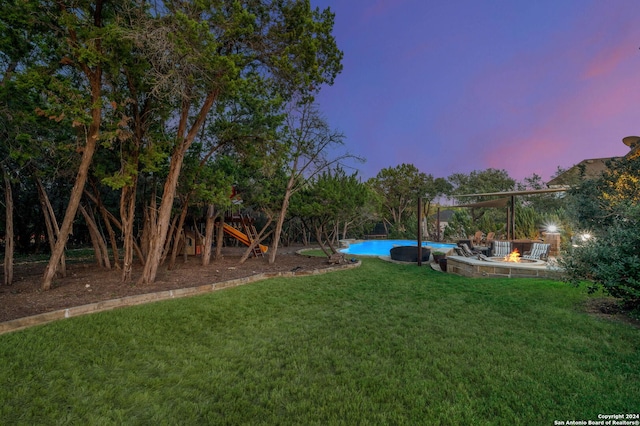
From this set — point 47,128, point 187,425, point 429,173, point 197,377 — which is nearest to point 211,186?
point 47,128

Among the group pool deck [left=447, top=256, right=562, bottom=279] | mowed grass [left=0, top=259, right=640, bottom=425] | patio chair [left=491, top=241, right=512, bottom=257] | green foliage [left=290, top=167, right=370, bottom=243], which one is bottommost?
mowed grass [left=0, top=259, right=640, bottom=425]

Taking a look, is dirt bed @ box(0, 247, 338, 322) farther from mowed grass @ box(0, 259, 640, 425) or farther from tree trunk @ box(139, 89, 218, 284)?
mowed grass @ box(0, 259, 640, 425)

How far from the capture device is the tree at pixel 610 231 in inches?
179

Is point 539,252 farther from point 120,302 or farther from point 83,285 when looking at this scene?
point 83,285

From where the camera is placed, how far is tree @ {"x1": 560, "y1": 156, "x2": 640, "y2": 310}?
179 inches

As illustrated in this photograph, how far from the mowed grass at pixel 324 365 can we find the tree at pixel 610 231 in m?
0.66

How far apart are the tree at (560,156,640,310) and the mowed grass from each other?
0.66 m

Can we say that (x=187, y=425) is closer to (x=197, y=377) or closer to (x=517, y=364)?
(x=197, y=377)

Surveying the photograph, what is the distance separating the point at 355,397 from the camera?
2.86m

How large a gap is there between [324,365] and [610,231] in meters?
5.17

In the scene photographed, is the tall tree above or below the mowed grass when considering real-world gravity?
above

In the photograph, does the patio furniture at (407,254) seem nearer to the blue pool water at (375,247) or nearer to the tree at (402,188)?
the blue pool water at (375,247)

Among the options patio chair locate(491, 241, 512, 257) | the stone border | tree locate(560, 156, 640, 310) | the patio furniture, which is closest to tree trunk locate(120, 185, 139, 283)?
the stone border

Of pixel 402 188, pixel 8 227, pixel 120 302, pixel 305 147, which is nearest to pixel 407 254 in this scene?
pixel 305 147
